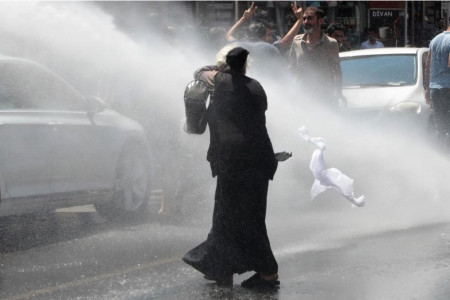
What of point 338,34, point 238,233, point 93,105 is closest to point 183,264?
point 238,233

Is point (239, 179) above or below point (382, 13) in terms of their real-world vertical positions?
above

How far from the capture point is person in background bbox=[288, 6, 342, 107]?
12.1 m

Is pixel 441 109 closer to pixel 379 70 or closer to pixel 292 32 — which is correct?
pixel 292 32

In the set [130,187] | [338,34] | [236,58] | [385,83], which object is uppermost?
[236,58]

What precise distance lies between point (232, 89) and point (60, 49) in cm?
523

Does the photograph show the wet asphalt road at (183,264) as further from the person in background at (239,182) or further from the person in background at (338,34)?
the person in background at (338,34)

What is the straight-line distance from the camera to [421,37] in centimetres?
3100

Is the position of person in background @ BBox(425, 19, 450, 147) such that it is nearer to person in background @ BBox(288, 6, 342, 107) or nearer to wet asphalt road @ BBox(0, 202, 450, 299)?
person in background @ BBox(288, 6, 342, 107)

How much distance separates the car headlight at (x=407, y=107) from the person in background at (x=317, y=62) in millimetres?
1157

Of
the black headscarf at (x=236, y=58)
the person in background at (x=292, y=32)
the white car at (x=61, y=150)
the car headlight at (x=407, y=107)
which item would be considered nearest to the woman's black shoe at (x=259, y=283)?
the black headscarf at (x=236, y=58)

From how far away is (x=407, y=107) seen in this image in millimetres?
13164

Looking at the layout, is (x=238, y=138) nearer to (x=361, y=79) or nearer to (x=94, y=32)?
(x=94, y=32)

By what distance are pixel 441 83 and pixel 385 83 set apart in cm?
207

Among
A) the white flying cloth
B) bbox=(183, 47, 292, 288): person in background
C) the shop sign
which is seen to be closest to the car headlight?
the white flying cloth
